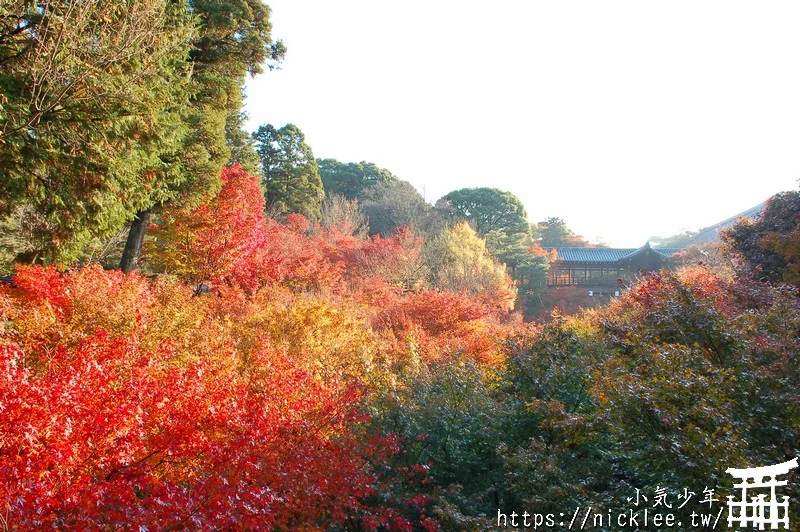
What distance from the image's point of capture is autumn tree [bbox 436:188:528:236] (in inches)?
1558

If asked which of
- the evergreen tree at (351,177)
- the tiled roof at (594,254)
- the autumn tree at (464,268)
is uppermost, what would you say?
the evergreen tree at (351,177)

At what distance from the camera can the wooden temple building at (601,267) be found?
35531mm

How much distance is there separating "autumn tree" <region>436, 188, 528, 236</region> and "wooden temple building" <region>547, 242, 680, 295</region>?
4.34m

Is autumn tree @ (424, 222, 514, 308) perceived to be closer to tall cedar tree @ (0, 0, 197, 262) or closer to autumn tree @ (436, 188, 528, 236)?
autumn tree @ (436, 188, 528, 236)

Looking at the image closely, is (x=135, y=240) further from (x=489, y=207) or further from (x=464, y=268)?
(x=489, y=207)

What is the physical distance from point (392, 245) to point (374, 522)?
20.8 metres

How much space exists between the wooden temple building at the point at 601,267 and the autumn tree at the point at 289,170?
16892mm

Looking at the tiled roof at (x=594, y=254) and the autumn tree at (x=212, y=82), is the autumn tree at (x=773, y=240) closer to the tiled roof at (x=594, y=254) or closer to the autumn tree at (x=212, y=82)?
the autumn tree at (x=212, y=82)

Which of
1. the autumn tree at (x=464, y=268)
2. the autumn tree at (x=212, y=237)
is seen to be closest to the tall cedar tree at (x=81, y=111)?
the autumn tree at (x=212, y=237)

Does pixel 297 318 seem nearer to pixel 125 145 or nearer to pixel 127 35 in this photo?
Result: pixel 125 145

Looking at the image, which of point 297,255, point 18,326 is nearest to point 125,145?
point 18,326

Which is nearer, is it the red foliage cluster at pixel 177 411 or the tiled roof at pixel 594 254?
the red foliage cluster at pixel 177 411

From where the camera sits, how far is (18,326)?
8055 millimetres

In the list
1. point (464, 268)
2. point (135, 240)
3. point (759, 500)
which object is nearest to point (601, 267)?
point (464, 268)
